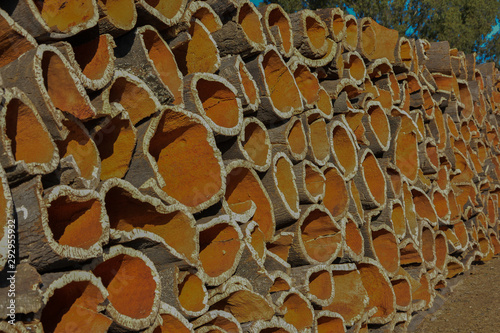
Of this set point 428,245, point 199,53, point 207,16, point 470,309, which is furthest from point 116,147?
point 470,309

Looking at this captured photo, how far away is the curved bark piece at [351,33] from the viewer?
12.3 feet

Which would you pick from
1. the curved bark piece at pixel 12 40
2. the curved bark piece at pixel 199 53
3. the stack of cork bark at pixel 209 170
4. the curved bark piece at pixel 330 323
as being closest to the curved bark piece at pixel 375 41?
the stack of cork bark at pixel 209 170

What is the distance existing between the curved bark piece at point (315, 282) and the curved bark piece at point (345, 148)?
0.71 metres

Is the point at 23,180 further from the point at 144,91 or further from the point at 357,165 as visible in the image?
the point at 357,165

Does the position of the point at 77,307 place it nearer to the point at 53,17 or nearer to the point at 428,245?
the point at 53,17

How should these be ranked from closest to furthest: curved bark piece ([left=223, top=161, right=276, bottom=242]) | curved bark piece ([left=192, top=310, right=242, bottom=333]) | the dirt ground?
curved bark piece ([left=192, top=310, right=242, bottom=333]), curved bark piece ([left=223, top=161, right=276, bottom=242]), the dirt ground

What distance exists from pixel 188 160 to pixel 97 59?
557 mm

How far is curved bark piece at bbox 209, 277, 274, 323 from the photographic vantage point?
7.38 ft

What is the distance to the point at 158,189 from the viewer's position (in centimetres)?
196

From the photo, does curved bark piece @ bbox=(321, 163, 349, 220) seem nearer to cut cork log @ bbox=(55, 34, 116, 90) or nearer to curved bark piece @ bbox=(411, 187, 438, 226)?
curved bark piece @ bbox=(411, 187, 438, 226)

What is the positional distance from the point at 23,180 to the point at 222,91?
3.88 feet

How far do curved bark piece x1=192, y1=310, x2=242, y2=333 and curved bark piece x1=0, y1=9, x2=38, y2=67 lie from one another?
1144 millimetres

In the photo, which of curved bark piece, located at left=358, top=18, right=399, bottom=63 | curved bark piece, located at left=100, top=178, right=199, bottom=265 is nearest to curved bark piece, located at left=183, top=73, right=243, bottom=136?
curved bark piece, located at left=100, top=178, right=199, bottom=265

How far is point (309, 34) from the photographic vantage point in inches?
136
